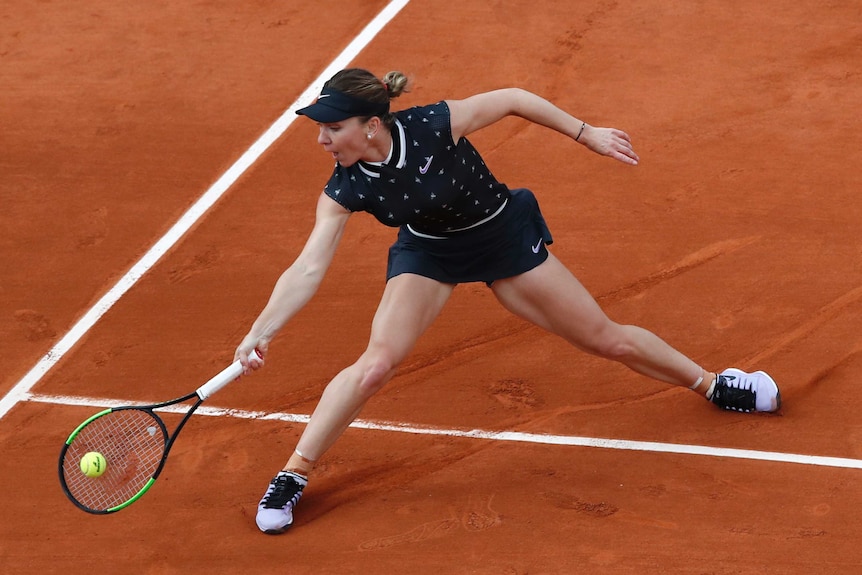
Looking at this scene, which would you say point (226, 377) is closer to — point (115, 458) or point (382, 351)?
point (382, 351)

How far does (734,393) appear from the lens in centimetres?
601

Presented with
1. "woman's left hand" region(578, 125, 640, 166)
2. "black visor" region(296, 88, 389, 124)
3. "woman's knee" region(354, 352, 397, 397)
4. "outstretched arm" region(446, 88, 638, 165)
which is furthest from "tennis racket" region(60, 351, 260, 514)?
"woman's left hand" region(578, 125, 640, 166)

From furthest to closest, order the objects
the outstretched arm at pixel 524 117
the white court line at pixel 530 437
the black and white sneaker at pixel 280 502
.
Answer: the white court line at pixel 530 437 < the black and white sneaker at pixel 280 502 < the outstretched arm at pixel 524 117

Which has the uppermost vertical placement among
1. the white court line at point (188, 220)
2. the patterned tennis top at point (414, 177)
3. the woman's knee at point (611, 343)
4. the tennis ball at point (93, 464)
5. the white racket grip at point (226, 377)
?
the patterned tennis top at point (414, 177)

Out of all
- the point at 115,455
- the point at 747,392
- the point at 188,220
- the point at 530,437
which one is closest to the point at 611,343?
the point at 530,437

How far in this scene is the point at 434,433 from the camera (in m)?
6.12

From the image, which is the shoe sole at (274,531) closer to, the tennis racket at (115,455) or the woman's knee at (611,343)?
the tennis racket at (115,455)

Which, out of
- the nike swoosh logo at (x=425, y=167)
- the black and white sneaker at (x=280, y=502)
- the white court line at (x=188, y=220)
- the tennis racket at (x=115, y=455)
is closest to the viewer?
the nike swoosh logo at (x=425, y=167)

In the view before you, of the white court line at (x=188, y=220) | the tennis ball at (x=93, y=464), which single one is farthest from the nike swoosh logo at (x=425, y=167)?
the white court line at (x=188, y=220)

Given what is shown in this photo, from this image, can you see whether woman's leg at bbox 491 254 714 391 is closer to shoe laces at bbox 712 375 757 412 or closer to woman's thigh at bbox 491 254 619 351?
woman's thigh at bbox 491 254 619 351

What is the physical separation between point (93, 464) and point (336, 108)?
190 cm

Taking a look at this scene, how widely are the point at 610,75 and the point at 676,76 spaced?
0.47 meters

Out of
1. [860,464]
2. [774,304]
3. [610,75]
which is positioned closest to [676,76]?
[610,75]

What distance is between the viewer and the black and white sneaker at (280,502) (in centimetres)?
549
